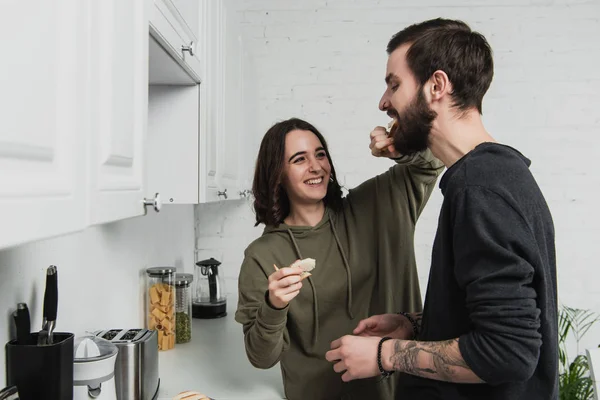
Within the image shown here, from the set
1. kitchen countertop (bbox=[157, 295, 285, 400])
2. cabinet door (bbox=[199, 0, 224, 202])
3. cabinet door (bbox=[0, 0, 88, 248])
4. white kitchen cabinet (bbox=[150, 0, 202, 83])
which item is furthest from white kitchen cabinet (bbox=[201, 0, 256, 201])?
cabinet door (bbox=[0, 0, 88, 248])

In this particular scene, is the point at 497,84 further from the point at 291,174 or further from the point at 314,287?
the point at 314,287

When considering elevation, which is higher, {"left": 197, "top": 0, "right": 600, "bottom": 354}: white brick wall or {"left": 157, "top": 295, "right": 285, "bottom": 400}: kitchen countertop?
{"left": 197, "top": 0, "right": 600, "bottom": 354}: white brick wall

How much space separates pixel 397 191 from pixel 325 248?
297 millimetres

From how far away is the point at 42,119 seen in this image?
1.88ft

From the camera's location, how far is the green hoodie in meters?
1.57

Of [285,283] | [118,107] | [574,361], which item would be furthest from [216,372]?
[574,361]

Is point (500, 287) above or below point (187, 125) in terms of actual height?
below

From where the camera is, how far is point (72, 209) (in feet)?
2.13

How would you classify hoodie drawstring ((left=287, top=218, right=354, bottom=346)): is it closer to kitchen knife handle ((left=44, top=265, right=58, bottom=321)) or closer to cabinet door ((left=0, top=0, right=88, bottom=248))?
kitchen knife handle ((left=44, top=265, right=58, bottom=321))

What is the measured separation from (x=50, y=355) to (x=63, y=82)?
566 millimetres

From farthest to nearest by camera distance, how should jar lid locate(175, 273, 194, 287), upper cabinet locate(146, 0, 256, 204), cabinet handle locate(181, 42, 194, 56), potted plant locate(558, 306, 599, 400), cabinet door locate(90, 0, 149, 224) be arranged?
1. potted plant locate(558, 306, 599, 400)
2. jar lid locate(175, 273, 194, 287)
3. upper cabinet locate(146, 0, 256, 204)
4. cabinet handle locate(181, 42, 194, 56)
5. cabinet door locate(90, 0, 149, 224)

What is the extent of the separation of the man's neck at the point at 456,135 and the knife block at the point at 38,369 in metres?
0.86

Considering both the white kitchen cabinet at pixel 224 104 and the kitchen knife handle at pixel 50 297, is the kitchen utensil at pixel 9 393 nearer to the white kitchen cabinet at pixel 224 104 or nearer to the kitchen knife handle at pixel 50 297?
the kitchen knife handle at pixel 50 297

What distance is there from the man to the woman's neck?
1.56ft
